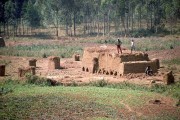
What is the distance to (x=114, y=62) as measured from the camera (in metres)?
30.5

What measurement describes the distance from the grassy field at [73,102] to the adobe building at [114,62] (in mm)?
3784

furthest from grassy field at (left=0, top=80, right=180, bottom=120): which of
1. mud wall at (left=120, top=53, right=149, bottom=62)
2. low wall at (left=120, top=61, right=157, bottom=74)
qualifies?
mud wall at (left=120, top=53, right=149, bottom=62)

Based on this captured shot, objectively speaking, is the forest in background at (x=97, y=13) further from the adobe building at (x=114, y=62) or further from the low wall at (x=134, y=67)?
the low wall at (x=134, y=67)

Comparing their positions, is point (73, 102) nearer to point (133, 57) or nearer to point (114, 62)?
point (114, 62)

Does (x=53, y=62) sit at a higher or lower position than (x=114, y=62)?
lower

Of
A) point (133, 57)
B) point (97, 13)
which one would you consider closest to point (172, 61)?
point (133, 57)

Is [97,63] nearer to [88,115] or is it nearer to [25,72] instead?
[25,72]

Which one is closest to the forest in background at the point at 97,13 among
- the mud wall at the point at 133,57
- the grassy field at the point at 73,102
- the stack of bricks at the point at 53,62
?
the stack of bricks at the point at 53,62

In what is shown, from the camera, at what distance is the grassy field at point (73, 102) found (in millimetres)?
18375

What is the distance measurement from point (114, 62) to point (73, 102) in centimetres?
1052

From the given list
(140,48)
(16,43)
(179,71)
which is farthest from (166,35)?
(179,71)

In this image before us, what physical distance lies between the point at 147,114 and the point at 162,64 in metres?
19.4

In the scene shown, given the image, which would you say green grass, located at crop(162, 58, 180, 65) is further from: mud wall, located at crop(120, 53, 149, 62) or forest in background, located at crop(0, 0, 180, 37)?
forest in background, located at crop(0, 0, 180, 37)

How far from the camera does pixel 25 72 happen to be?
2864cm
